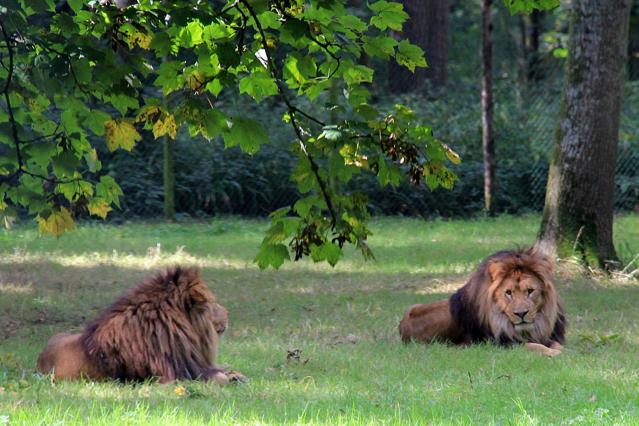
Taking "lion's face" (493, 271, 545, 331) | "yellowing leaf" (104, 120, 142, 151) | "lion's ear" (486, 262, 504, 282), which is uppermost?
"yellowing leaf" (104, 120, 142, 151)

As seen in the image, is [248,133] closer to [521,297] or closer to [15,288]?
[521,297]

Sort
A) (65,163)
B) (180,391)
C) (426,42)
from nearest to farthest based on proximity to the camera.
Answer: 1. (180,391)
2. (65,163)
3. (426,42)

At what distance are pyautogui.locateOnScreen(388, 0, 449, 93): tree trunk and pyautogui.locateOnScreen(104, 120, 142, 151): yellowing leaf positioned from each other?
18475mm

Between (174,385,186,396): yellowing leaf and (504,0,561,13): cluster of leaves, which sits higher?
(504,0,561,13): cluster of leaves

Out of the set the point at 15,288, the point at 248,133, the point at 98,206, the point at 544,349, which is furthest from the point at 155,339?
the point at 15,288

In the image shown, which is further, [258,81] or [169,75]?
[258,81]

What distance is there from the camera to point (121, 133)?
24.3 ft

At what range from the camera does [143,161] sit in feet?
71.2

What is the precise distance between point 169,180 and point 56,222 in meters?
12.3

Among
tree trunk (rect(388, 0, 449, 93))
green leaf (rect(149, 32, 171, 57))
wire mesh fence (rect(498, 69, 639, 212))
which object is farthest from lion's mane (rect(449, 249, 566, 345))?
tree trunk (rect(388, 0, 449, 93))

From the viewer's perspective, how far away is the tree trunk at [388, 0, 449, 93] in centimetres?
2561

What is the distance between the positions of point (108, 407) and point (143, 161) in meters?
15.2

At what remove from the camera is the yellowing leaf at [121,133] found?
7.38 m

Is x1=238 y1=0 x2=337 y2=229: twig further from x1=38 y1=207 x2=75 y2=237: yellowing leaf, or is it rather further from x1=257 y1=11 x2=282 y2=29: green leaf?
x1=38 y1=207 x2=75 y2=237: yellowing leaf
